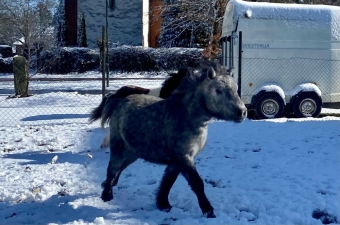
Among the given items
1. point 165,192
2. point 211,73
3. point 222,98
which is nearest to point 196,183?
point 165,192

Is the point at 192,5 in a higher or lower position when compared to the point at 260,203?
higher

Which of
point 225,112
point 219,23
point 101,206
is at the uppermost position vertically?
point 219,23

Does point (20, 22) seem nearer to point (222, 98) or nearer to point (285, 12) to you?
point (285, 12)

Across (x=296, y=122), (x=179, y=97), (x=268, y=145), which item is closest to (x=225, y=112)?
(x=179, y=97)

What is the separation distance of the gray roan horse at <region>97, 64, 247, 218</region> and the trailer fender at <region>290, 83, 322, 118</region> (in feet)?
26.4

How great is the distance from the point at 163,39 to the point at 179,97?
2887 centimetres

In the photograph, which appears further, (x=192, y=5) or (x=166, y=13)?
(x=166, y=13)

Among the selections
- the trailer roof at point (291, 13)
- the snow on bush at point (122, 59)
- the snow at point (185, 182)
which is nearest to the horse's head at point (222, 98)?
the snow at point (185, 182)

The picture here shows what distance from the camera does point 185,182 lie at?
6008mm

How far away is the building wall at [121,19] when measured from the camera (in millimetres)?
35128

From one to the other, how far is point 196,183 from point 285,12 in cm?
898

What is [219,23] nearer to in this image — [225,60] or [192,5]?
[192,5]

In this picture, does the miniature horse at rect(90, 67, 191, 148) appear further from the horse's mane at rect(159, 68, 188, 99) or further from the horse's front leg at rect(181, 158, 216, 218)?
the horse's front leg at rect(181, 158, 216, 218)

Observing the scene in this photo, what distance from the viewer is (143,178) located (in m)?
6.18
